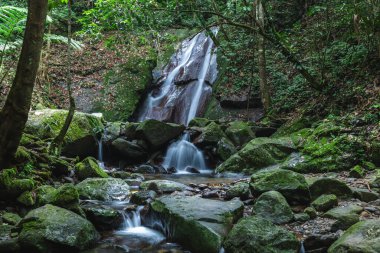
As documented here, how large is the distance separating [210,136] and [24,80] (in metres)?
6.90

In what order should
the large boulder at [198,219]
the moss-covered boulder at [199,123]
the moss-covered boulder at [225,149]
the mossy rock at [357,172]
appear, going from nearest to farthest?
the large boulder at [198,219], the mossy rock at [357,172], the moss-covered boulder at [225,149], the moss-covered boulder at [199,123]

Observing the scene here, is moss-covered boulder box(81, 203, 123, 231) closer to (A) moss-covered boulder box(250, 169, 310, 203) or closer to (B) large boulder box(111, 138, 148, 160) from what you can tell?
(A) moss-covered boulder box(250, 169, 310, 203)

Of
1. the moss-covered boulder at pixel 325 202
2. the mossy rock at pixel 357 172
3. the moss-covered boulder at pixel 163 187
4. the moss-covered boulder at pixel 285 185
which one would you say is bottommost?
the moss-covered boulder at pixel 163 187

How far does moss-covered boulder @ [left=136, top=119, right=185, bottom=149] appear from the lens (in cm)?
1077

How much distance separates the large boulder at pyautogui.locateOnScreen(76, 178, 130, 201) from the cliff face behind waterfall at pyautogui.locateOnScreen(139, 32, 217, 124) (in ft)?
25.5

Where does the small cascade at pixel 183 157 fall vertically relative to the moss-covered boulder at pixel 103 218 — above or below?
above

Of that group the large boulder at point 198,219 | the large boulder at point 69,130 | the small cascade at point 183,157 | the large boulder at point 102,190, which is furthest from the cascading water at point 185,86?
the large boulder at point 198,219

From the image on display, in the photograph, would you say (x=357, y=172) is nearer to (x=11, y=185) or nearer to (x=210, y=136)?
(x=210, y=136)

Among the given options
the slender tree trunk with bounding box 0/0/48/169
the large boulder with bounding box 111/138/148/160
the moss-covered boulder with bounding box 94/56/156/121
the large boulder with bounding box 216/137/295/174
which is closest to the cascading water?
the moss-covered boulder with bounding box 94/56/156/121

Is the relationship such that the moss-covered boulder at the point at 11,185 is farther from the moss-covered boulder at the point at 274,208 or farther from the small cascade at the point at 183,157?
the small cascade at the point at 183,157

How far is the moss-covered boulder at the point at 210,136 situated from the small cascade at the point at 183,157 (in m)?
0.25

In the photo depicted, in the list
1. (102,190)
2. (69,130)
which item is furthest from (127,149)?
(102,190)

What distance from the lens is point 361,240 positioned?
3.46 metres

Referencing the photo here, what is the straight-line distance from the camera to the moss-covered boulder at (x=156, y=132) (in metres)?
10.8
